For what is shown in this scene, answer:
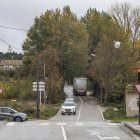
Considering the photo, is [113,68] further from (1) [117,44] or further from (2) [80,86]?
(2) [80,86]

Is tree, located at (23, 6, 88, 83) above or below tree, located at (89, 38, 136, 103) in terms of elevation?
above

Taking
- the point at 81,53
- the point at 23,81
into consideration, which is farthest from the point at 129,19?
the point at 23,81

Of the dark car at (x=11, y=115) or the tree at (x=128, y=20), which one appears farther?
the tree at (x=128, y=20)

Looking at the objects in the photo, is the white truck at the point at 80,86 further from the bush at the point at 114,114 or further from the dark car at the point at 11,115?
the dark car at the point at 11,115

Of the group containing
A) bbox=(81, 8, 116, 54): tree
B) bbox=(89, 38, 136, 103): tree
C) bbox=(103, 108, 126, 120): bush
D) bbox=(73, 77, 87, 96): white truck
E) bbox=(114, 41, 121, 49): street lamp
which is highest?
bbox=(81, 8, 116, 54): tree

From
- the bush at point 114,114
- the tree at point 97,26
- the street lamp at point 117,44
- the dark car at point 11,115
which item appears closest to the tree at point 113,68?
the street lamp at point 117,44

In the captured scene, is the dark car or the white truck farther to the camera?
the white truck

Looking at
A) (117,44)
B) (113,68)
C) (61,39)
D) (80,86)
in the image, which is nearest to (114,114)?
(117,44)

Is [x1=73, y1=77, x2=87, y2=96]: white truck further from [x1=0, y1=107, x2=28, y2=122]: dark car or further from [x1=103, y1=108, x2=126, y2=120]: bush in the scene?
[x1=0, y1=107, x2=28, y2=122]: dark car

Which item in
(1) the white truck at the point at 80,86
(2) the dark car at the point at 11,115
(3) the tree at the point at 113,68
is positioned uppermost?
(3) the tree at the point at 113,68

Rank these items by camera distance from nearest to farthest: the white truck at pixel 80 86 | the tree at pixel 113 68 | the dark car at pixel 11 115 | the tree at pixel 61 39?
1. the dark car at pixel 11 115
2. the tree at pixel 113 68
3. the tree at pixel 61 39
4. the white truck at pixel 80 86

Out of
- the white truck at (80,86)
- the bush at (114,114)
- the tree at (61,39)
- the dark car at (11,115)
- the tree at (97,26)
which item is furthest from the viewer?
the white truck at (80,86)

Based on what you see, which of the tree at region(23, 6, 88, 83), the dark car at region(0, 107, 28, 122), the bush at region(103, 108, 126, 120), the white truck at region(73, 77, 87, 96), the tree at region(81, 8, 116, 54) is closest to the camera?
the dark car at region(0, 107, 28, 122)

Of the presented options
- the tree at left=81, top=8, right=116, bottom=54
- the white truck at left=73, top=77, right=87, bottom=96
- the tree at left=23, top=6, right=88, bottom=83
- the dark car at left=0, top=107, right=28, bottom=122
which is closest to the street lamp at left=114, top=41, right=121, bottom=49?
the tree at left=23, top=6, right=88, bottom=83
